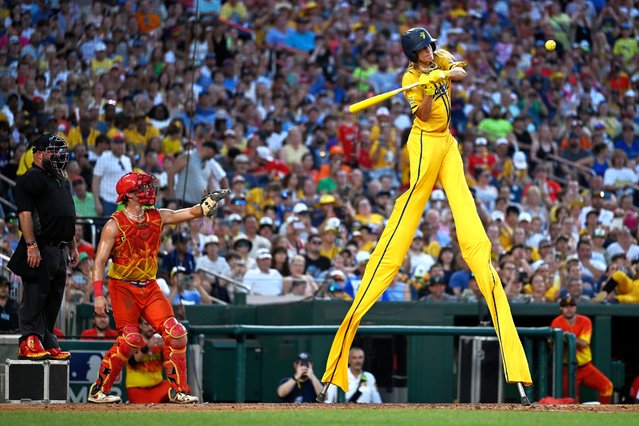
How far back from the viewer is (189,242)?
1491 centimetres

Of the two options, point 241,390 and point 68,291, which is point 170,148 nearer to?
point 68,291

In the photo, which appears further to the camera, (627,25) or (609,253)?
(627,25)

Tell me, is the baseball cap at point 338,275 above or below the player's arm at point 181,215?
below

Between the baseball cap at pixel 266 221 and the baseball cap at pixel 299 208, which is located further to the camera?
the baseball cap at pixel 299 208

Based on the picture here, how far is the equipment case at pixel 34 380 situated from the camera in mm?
9266

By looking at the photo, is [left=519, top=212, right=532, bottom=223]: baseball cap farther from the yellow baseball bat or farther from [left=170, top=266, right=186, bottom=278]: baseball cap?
the yellow baseball bat

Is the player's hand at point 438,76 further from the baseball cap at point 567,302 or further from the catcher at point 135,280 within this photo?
the baseball cap at point 567,302

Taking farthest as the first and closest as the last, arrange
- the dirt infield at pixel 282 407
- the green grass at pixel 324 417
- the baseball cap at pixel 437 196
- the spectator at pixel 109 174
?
the baseball cap at pixel 437 196, the spectator at pixel 109 174, the dirt infield at pixel 282 407, the green grass at pixel 324 417

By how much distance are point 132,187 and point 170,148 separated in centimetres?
758

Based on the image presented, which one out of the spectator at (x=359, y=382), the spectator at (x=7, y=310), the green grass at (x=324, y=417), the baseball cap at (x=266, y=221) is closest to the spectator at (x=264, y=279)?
the baseball cap at (x=266, y=221)

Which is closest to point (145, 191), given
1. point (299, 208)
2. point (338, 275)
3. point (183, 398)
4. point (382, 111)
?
point (183, 398)

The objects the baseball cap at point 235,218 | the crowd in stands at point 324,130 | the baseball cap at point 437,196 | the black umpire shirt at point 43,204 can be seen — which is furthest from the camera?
the baseball cap at point 437,196

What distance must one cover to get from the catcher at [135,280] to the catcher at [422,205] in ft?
3.72

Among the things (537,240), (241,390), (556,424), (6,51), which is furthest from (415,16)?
(556,424)
